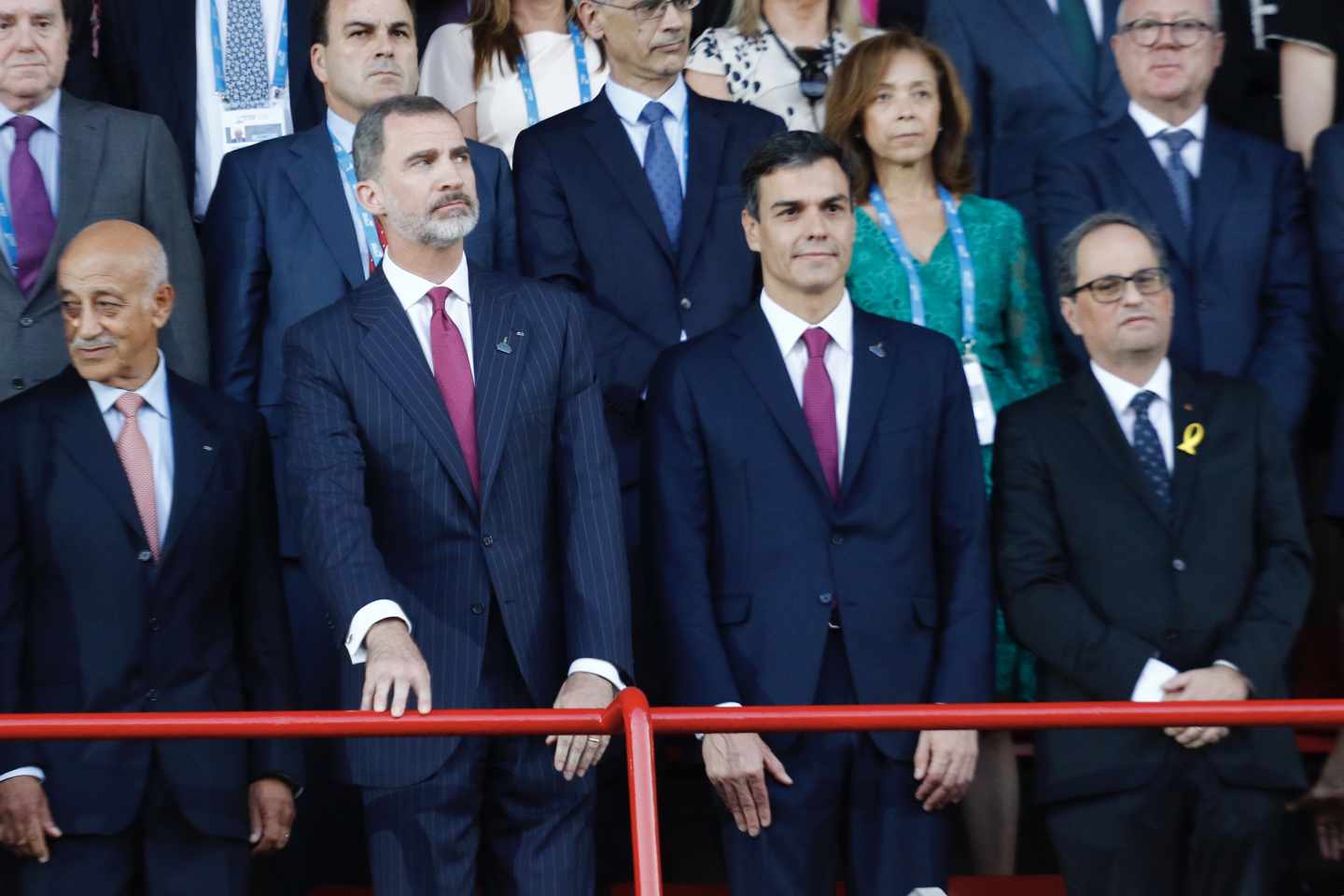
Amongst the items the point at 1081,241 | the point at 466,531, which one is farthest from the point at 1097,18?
the point at 466,531

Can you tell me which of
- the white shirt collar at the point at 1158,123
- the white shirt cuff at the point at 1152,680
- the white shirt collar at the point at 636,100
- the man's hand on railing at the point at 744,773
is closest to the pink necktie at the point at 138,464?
the man's hand on railing at the point at 744,773

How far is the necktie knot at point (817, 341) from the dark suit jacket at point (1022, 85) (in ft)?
3.76

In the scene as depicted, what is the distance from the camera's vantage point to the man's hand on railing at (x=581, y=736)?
354cm

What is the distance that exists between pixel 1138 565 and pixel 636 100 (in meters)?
1.56

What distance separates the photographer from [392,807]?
145 inches

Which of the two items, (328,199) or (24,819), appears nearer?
(24,819)

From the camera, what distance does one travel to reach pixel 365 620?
11.3 ft

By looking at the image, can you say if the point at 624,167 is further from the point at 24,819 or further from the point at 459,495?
the point at 24,819

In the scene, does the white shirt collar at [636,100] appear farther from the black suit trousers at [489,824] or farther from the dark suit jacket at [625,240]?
the black suit trousers at [489,824]

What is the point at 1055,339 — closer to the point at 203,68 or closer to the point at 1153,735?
the point at 1153,735

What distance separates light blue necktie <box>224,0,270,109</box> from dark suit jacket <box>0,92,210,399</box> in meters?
0.45

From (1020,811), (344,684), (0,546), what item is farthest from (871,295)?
(0,546)

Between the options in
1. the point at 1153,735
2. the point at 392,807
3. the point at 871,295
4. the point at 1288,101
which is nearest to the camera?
the point at 392,807

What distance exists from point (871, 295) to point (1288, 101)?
127 cm
